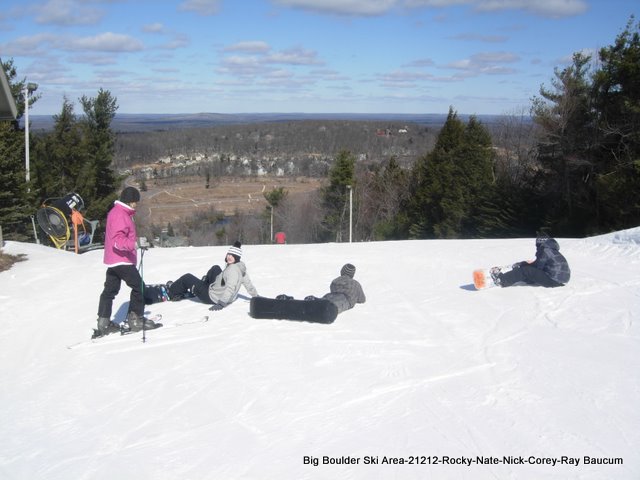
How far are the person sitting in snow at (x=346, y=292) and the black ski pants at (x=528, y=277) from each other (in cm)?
253

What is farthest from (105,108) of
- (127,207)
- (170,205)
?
(170,205)

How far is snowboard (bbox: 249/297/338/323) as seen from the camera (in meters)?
8.01

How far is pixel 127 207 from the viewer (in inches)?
293

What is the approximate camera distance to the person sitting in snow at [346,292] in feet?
28.3

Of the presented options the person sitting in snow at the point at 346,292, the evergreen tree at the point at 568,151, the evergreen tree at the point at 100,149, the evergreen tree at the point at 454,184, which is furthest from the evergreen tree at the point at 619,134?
the evergreen tree at the point at 100,149

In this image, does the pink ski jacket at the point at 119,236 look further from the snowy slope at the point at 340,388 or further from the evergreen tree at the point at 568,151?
the evergreen tree at the point at 568,151

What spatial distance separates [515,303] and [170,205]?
10689 cm

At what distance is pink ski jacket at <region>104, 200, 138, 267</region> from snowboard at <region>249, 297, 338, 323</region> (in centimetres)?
188

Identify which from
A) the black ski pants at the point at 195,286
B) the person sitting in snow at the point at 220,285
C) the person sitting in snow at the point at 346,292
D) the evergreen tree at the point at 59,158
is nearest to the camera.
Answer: the person sitting in snow at the point at 346,292

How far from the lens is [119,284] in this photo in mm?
7711

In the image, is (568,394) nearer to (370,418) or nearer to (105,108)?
(370,418)

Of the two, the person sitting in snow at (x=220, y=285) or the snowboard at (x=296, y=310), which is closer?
the snowboard at (x=296, y=310)

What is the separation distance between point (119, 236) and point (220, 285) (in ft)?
7.12

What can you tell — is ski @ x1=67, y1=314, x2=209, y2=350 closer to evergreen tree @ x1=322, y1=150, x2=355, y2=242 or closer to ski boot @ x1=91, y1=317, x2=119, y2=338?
ski boot @ x1=91, y1=317, x2=119, y2=338
